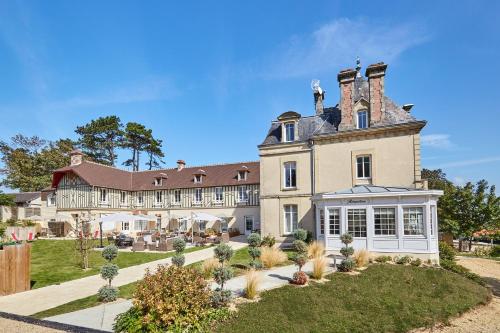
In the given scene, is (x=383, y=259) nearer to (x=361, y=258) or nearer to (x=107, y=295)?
(x=361, y=258)

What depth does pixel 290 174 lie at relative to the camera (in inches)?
862

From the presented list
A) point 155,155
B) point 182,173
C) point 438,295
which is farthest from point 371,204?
point 155,155

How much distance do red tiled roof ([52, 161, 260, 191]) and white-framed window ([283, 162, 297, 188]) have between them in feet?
24.7

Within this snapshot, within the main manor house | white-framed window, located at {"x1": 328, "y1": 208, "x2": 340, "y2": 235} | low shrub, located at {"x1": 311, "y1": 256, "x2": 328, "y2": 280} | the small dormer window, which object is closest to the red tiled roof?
the main manor house

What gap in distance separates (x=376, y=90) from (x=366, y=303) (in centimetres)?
1376

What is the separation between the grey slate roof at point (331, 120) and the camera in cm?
1923

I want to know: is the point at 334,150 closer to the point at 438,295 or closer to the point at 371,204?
the point at 371,204

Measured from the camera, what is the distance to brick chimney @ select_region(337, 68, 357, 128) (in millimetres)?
20234

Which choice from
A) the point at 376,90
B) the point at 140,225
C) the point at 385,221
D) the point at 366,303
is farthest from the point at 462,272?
the point at 140,225

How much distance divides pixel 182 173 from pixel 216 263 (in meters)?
23.6

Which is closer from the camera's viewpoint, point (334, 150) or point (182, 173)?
point (334, 150)

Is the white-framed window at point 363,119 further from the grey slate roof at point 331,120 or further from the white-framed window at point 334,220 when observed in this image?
the white-framed window at point 334,220

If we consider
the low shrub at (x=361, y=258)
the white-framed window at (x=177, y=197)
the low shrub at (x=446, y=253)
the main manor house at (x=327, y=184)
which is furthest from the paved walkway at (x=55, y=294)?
the white-framed window at (x=177, y=197)

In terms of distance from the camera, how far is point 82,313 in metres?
8.37
